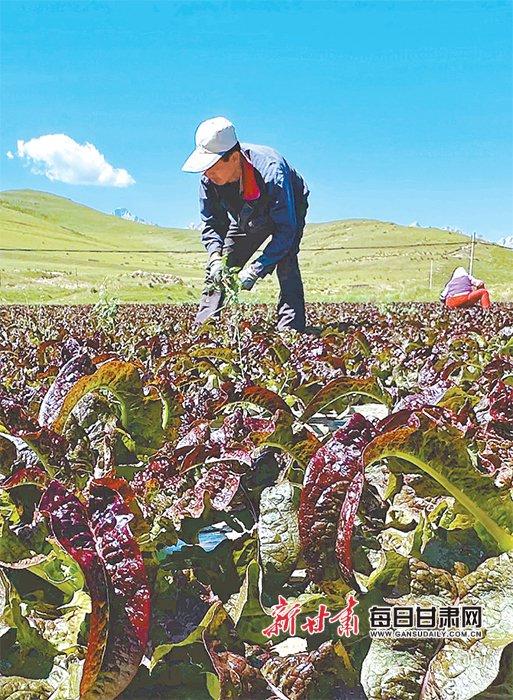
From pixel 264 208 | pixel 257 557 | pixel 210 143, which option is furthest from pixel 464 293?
pixel 257 557

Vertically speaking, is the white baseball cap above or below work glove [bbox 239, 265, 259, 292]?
above

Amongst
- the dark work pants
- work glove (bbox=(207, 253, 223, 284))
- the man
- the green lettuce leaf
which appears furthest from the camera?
the dark work pants

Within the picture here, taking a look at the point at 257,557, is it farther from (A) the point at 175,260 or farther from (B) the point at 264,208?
(A) the point at 175,260

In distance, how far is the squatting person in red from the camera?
12.9 m

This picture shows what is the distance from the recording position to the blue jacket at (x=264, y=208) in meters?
6.38

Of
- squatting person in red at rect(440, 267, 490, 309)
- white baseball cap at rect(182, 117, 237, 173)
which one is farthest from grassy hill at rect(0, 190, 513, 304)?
white baseball cap at rect(182, 117, 237, 173)

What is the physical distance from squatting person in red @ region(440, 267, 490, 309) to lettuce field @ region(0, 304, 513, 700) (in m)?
11.1

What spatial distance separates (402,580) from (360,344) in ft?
11.0

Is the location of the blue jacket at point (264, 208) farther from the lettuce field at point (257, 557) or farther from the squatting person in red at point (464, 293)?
the squatting person in red at point (464, 293)

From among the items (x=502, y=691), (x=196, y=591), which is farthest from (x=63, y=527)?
(x=502, y=691)

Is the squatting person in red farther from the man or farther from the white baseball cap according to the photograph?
the white baseball cap

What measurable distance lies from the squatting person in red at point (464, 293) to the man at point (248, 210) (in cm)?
630

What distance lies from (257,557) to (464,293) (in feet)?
40.3

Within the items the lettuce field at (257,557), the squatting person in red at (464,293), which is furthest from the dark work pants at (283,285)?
the squatting person in red at (464,293)
